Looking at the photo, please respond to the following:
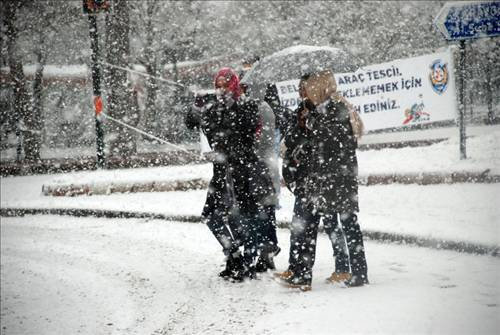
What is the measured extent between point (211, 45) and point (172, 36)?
3.84 m

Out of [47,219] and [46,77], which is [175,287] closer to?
[47,219]

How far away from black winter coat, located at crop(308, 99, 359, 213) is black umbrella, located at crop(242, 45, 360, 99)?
2.50 ft

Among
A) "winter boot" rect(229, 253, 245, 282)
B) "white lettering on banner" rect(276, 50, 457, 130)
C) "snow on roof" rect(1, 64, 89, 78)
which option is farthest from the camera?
"snow on roof" rect(1, 64, 89, 78)

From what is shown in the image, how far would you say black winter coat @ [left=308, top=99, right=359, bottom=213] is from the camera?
4559mm

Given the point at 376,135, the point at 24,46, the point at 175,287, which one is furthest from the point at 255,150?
the point at 24,46

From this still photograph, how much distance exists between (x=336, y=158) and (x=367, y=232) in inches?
94.6

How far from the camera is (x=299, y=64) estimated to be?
5254 millimetres

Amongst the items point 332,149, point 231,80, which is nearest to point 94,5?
point 231,80

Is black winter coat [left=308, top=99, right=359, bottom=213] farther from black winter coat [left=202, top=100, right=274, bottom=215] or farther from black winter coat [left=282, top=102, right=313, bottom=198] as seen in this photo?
black winter coat [left=202, top=100, right=274, bottom=215]

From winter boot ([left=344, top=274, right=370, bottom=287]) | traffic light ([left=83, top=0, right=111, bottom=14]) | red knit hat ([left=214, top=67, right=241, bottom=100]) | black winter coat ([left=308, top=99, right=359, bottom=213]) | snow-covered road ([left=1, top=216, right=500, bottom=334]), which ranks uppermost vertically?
traffic light ([left=83, top=0, right=111, bottom=14])

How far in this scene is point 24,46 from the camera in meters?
23.2

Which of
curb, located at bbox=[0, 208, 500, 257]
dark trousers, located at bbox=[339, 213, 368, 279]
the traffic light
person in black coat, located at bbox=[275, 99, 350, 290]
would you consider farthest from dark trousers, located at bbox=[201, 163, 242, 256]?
the traffic light

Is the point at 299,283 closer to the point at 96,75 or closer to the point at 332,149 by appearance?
the point at 332,149

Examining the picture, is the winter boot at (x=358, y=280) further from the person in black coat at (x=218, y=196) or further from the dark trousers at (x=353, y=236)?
the person in black coat at (x=218, y=196)
